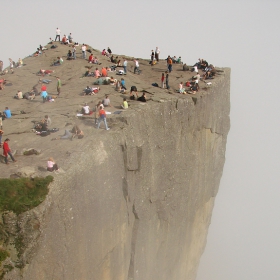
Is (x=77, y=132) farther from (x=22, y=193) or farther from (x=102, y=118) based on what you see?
(x=22, y=193)

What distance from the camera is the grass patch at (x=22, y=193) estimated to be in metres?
12.9

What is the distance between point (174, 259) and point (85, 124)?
13299 mm

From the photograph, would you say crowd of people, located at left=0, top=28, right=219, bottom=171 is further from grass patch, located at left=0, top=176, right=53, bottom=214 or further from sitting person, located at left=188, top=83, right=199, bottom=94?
grass patch, located at left=0, top=176, right=53, bottom=214

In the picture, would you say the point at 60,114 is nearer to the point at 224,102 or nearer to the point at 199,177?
the point at 199,177

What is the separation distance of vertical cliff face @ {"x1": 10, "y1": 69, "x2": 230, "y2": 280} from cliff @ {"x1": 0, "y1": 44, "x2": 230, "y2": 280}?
0.05 m

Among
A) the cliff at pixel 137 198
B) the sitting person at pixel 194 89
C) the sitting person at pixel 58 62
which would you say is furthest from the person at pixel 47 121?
the sitting person at pixel 58 62

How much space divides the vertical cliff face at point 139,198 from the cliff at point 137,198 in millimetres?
46

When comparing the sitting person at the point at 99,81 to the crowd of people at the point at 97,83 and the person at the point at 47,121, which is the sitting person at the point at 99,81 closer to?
the crowd of people at the point at 97,83

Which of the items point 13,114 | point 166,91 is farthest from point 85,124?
point 166,91

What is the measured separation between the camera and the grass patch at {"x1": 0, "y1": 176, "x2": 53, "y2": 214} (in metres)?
12.9

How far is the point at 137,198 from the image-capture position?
1950cm

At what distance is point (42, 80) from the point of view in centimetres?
2872

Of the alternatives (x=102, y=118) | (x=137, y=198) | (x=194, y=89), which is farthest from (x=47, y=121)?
(x=194, y=89)

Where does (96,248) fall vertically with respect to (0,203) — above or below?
below
